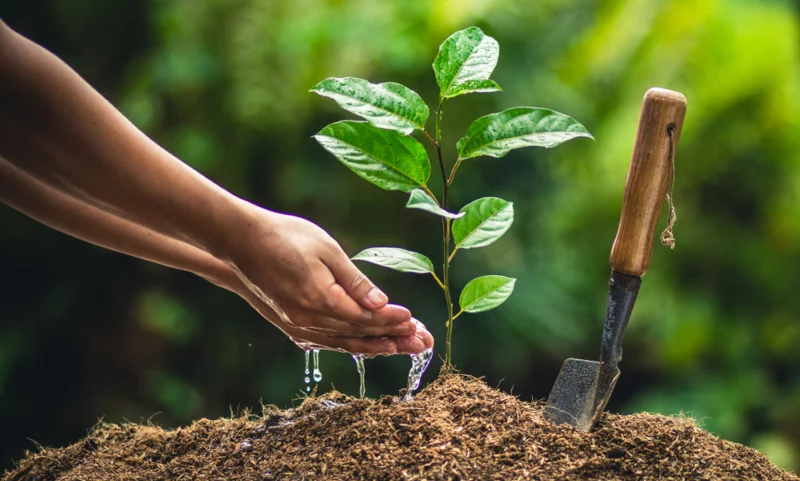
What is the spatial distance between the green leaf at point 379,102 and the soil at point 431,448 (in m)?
0.34

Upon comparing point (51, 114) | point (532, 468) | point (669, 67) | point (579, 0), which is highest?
point (579, 0)

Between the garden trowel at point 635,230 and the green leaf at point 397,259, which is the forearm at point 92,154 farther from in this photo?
the garden trowel at point 635,230

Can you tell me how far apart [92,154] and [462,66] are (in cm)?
46

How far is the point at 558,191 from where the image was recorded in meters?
2.17

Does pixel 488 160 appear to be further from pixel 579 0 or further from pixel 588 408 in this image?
pixel 588 408

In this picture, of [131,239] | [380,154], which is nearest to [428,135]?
[380,154]

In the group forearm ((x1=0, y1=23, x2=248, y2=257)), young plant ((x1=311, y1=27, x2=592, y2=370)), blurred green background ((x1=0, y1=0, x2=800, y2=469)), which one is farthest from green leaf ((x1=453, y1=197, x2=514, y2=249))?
blurred green background ((x1=0, y1=0, x2=800, y2=469))

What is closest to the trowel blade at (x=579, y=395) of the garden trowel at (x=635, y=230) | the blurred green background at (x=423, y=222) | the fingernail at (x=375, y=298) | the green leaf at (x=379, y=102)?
the garden trowel at (x=635, y=230)

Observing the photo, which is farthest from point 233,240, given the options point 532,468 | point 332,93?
point 532,468

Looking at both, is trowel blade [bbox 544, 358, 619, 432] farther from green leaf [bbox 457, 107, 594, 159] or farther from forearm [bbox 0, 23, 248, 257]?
forearm [bbox 0, 23, 248, 257]

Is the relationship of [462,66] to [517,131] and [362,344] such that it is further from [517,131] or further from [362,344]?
[362,344]

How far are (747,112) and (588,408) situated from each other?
1880mm

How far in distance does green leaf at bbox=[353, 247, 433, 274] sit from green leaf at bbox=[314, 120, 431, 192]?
0.27 feet

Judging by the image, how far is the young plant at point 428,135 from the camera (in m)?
0.83
